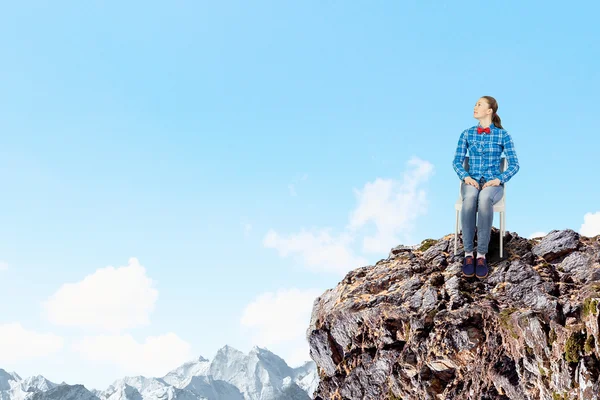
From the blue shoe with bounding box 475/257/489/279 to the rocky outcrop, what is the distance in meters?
0.23

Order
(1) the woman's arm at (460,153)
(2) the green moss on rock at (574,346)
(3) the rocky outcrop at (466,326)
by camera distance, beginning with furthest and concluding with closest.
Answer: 1. (1) the woman's arm at (460,153)
2. (3) the rocky outcrop at (466,326)
3. (2) the green moss on rock at (574,346)

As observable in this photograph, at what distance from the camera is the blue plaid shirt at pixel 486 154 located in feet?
44.8

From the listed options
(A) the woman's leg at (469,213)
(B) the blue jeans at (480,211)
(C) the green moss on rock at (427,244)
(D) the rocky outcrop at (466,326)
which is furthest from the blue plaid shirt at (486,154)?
(C) the green moss on rock at (427,244)

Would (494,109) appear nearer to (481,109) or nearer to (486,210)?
(481,109)

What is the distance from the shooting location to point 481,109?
14.0m

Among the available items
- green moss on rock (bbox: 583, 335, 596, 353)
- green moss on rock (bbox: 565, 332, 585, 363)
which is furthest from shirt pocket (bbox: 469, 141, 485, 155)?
green moss on rock (bbox: 583, 335, 596, 353)

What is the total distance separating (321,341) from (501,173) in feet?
21.6

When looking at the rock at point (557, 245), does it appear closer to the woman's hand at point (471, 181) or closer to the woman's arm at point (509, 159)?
the woman's arm at point (509, 159)

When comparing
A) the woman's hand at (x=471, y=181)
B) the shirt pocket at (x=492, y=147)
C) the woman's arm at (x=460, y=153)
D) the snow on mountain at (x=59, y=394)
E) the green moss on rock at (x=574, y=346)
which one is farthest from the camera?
the snow on mountain at (x=59, y=394)

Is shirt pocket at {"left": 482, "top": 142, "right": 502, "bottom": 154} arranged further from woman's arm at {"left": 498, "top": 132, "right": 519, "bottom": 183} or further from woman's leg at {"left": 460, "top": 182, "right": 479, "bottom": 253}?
woman's leg at {"left": 460, "top": 182, "right": 479, "bottom": 253}

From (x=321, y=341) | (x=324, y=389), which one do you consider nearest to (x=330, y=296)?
(x=321, y=341)

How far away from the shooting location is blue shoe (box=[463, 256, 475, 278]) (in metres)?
13.8

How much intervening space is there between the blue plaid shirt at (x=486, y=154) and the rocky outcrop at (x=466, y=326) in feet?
6.54

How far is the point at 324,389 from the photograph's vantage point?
49.9ft
